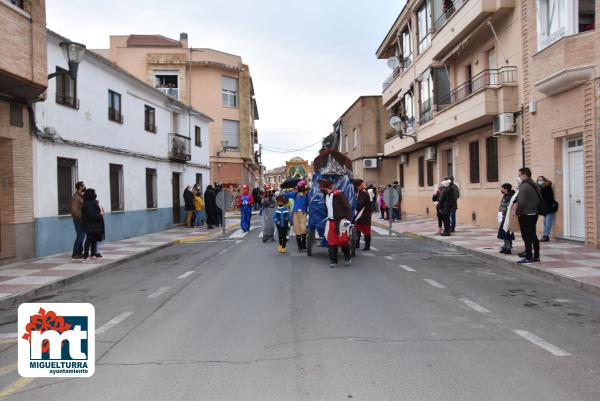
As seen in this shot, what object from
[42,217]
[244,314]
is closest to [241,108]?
[42,217]

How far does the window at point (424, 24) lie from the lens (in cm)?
2334

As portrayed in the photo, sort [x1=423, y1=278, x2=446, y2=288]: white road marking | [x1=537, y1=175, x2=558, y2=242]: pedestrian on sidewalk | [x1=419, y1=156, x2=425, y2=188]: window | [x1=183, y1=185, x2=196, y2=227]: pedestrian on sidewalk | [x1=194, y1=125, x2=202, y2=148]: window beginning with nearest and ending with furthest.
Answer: [x1=423, y1=278, x2=446, y2=288]: white road marking, [x1=537, y1=175, x2=558, y2=242]: pedestrian on sidewalk, [x1=183, y1=185, x2=196, y2=227]: pedestrian on sidewalk, [x1=419, y1=156, x2=425, y2=188]: window, [x1=194, y1=125, x2=202, y2=148]: window

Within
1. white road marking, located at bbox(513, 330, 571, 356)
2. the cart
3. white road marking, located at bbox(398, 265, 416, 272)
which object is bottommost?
white road marking, located at bbox(513, 330, 571, 356)

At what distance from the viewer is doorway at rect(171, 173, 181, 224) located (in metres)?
25.5

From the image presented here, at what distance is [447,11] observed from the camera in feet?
67.0

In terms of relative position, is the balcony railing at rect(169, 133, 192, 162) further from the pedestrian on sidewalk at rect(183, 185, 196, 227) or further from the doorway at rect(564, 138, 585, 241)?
the doorway at rect(564, 138, 585, 241)

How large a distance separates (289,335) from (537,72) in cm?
1208

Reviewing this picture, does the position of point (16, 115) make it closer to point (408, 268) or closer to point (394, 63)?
point (408, 268)

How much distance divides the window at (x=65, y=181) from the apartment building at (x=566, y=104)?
44.0 feet

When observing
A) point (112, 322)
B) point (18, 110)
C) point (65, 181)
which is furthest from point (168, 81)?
point (112, 322)

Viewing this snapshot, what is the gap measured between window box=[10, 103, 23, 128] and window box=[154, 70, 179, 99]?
27.5 m

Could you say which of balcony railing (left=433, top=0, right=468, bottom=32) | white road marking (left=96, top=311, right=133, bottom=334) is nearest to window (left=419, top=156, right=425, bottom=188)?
balcony railing (left=433, top=0, right=468, bottom=32)

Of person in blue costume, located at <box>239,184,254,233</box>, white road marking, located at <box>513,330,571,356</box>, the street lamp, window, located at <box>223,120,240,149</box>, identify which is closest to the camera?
white road marking, located at <box>513,330,571,356</box>

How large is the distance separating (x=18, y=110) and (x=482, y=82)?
14760mm
